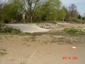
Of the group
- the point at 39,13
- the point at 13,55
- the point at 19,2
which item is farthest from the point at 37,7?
the point at 13,55

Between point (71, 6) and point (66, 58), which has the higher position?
point (71, 6)

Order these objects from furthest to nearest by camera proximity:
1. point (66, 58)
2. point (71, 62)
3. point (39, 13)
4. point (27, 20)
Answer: point (27, 20) < point (39, 13) < point (66, 58) < point (71, 62)

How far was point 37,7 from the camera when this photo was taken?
4262 cm

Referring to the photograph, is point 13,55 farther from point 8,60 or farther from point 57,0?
point 57,0

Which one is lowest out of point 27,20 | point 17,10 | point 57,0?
point 27,20

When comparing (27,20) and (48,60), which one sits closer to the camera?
(48,60)

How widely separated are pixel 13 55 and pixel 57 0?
3836 centimetres

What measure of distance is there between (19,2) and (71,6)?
45.7 meters

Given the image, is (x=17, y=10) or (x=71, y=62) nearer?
(x=71, y=62)

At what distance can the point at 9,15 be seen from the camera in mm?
43438

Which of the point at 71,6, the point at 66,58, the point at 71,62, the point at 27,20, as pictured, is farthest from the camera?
the point at 71,6

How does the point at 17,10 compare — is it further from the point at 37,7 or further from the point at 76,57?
the point at 76,57

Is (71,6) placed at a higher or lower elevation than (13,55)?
higher

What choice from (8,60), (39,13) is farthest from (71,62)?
(39,13)
